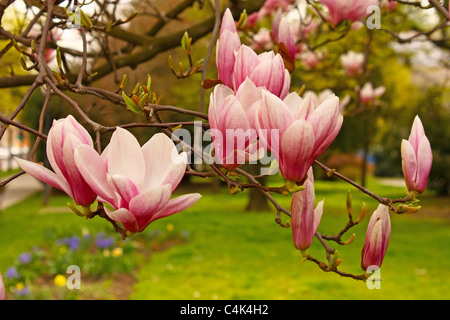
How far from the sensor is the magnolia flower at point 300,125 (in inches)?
34.3

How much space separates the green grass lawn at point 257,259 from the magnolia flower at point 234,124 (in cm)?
578

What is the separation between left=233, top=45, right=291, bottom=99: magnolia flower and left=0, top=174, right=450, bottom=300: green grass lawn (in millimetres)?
5766

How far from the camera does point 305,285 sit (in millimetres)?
7273

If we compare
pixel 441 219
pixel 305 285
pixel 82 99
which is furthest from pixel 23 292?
pixel 441 219

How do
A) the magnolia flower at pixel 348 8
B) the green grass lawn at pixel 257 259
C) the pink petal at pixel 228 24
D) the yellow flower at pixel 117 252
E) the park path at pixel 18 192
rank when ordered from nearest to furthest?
the pink petal at pixel 228 24 < the magnolia flower at pixel 348 8 < the green grass lawn at pixel 257 259 < the yellow flower at pixel 117 252 < the park path at pixel 18 192

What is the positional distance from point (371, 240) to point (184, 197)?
428 millimetres

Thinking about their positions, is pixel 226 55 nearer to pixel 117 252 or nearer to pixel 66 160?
pixel 66 160

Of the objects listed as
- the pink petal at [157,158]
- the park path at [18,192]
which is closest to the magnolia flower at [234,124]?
the pink petal at [157,158]

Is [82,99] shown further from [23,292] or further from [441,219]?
[441,219]

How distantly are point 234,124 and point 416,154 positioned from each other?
1.25ft

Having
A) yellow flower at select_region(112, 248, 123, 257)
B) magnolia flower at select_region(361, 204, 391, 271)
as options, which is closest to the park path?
yellow flower at select_region(112, 248, 123, 257)

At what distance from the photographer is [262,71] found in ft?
3.32

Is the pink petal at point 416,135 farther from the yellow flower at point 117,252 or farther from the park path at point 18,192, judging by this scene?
the park path at point 18,192

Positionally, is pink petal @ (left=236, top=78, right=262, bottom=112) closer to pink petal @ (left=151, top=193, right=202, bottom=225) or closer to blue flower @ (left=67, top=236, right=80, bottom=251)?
pink petal @ (left=151, top=193, right=202, bottom=225)
